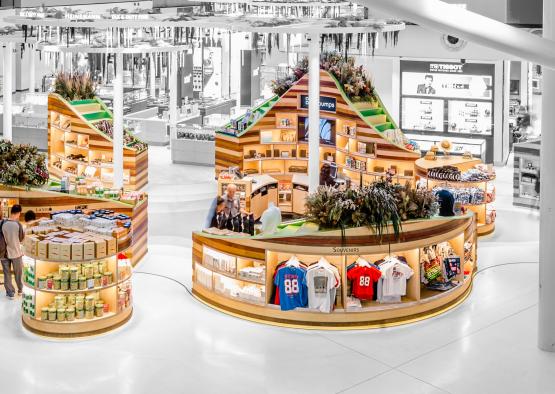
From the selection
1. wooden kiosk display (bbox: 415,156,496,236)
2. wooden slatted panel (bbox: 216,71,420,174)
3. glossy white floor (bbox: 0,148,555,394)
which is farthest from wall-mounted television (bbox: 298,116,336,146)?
glossy white floor (bbox: 0,148,555,394)

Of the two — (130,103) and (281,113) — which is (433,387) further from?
(130,103)

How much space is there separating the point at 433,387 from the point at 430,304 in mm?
2072

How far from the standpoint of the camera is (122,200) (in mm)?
12719

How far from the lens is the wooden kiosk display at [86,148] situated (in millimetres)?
17891

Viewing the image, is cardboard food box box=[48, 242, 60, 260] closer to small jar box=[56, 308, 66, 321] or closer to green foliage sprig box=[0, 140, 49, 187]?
small jar box=[56, 308, 66, 321]

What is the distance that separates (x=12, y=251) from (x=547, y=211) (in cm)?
626

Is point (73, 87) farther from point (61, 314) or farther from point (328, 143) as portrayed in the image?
point (61, 314)

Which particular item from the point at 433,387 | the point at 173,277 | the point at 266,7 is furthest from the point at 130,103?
the point at 433,387

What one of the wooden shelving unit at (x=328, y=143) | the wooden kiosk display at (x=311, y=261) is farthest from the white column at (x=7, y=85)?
the wooden kiosk display at (x=311, y=261)

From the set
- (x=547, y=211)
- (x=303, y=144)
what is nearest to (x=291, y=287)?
(x=547, y=211)

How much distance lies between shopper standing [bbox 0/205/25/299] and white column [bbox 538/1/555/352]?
613 cm

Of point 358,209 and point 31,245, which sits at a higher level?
point 358,209

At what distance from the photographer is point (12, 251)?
11062 mm

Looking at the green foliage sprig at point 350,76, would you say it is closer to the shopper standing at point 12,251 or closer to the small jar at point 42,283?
the shopper standing at point 12,251
